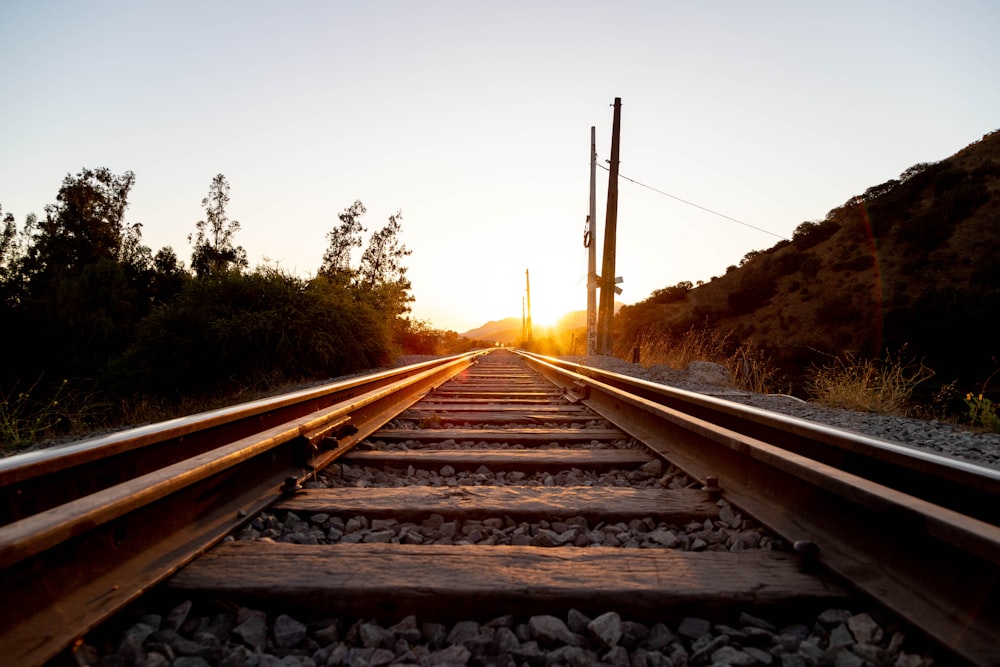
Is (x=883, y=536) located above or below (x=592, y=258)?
below

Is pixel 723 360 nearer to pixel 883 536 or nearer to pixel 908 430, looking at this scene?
pixel 908 430

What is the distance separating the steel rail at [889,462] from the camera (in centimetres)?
148

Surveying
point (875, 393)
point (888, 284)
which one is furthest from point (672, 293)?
point (875, 393)

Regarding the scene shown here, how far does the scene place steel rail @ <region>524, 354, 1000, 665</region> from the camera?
1.03m

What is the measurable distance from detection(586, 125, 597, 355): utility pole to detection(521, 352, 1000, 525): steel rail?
1435 cm

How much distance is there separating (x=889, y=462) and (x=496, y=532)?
1411mm

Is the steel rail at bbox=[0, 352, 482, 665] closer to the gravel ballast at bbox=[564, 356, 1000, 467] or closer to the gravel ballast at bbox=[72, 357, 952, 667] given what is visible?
the gravel ballast at bbox=[72, 357, 952, 667]

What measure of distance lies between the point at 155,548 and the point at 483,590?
95cm

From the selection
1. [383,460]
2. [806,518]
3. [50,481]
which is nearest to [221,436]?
[383,460]

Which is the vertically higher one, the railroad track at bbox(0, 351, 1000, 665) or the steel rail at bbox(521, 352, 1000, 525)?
the steel rail at bbox(521, 352, 1000, 525)

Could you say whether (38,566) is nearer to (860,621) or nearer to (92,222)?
(860,621)

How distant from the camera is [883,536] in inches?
53.5

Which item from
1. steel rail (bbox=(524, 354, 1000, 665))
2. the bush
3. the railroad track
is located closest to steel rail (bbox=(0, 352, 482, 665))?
the railroad track

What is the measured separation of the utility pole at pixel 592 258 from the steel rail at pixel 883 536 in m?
15.2
